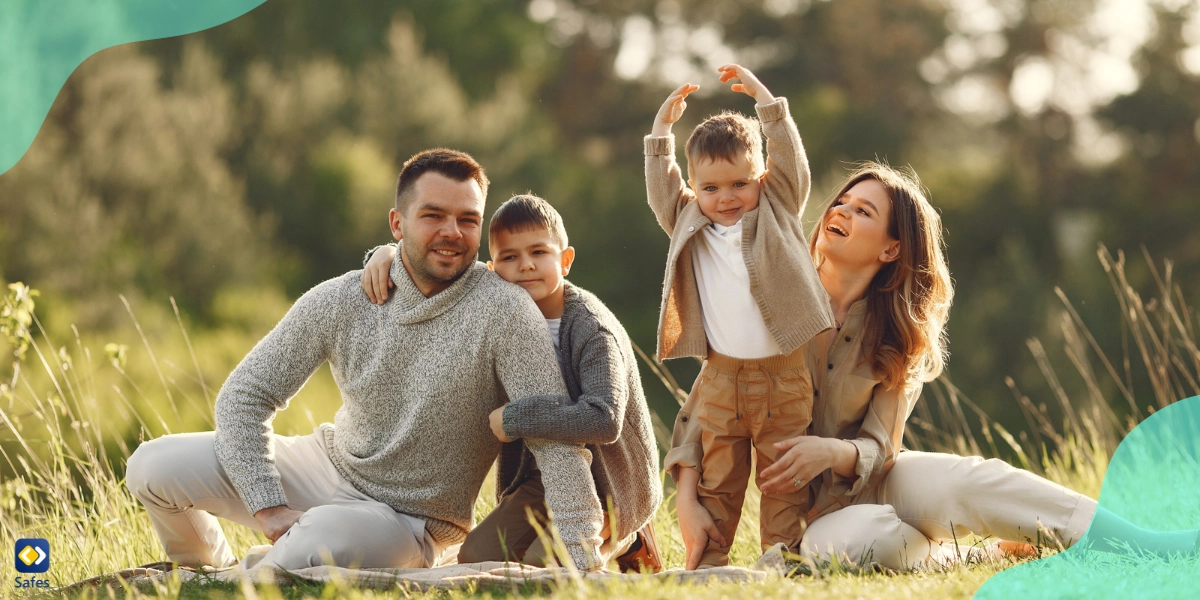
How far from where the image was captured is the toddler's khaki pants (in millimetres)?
3268

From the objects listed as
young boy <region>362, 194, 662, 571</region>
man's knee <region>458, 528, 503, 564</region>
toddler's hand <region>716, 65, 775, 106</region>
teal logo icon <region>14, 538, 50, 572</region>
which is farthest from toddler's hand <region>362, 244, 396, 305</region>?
teal logo icon <region>14, 538, 50, 572</region>

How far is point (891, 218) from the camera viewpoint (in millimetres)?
3520

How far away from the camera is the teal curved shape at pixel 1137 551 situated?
281 cm

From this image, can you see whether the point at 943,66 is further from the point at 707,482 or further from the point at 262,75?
the point at 707,482

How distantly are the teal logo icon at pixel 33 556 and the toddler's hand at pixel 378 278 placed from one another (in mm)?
1283

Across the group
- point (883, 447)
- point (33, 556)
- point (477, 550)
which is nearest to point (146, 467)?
point (33, 556)

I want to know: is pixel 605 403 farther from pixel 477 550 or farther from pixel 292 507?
pixel 292 507

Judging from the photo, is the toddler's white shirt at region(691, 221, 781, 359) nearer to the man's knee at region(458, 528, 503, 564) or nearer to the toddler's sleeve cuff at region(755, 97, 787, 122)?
the toddler's sleeve cuff at region(755, 97, 787, 122)

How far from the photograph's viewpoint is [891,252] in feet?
Result: 11.6

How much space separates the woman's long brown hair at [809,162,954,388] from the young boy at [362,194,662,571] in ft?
2.43

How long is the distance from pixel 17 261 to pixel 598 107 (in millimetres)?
8449

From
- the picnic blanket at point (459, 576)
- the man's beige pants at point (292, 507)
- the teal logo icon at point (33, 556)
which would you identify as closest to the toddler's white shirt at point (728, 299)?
the picnic blanket at point (459, 576)

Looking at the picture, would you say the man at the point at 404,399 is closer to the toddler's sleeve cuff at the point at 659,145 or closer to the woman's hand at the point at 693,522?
the woman's hand at the point at 693,522

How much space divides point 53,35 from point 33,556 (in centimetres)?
170
